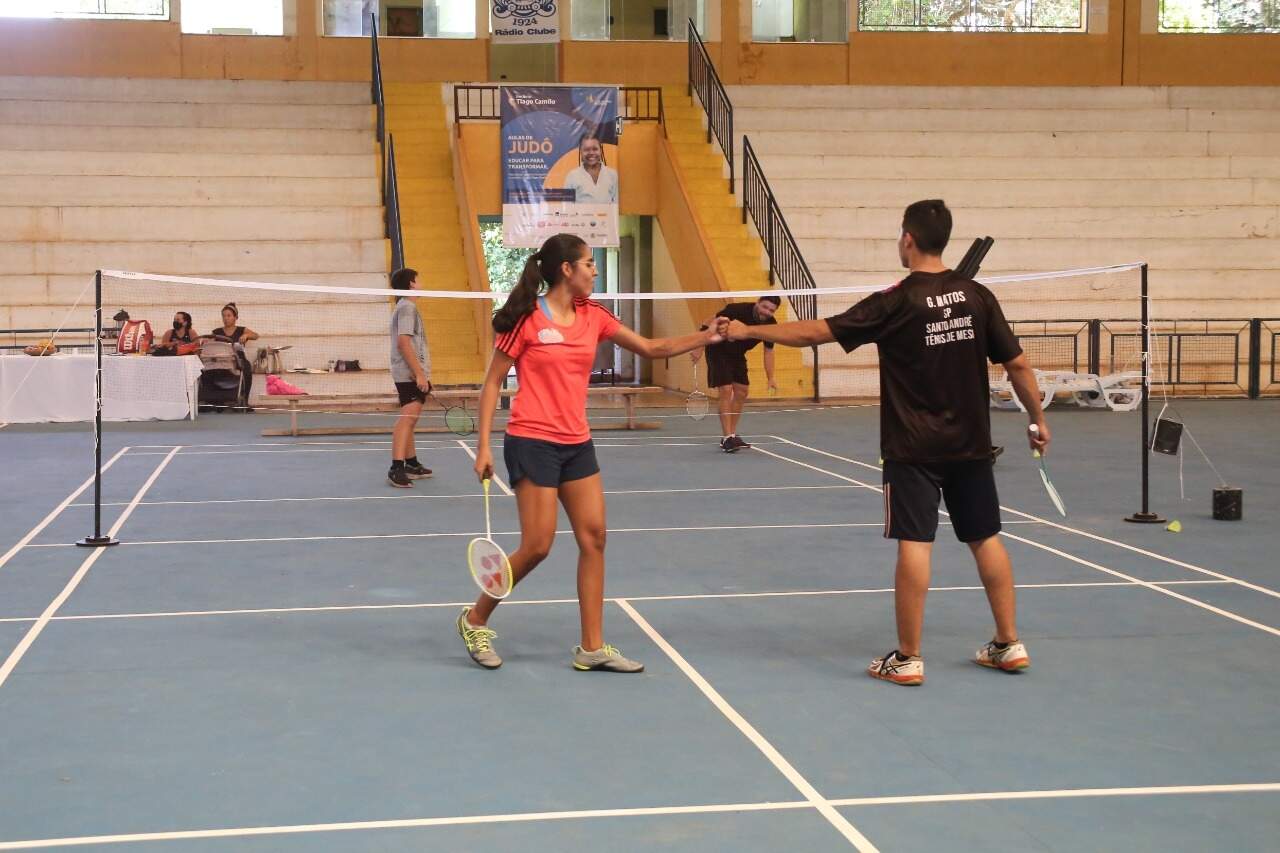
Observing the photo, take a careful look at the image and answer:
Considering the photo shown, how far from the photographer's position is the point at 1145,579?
339 inches

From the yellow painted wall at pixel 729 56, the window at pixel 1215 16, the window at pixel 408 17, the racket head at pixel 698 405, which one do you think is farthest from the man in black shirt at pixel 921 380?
the window at pixel 1215 16

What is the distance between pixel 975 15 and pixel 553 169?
11.0 metres

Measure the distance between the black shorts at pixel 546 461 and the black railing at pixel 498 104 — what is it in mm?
21587

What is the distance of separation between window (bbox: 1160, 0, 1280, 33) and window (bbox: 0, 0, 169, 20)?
67.9 ft

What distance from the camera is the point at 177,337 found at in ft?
71.5

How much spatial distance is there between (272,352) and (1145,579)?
16.6 m

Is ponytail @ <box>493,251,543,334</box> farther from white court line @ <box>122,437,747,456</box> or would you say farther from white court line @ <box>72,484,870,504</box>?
white court line @ <box>122,437,747,456</box>

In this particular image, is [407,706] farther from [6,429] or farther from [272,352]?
[272,352]

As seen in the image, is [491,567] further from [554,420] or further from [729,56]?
[729,56]

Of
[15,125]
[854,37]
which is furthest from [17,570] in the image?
[854,37]

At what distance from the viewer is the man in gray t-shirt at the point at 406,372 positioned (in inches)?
516

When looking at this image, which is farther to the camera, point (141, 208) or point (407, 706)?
point (141, 208)

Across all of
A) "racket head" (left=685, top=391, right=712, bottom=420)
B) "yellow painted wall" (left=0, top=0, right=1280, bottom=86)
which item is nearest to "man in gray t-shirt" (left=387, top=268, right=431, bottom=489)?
"racket head" (left=685, top=391, right=712, bottom=420)

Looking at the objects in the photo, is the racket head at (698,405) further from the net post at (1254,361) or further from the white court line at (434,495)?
the net post at (1254,361)
